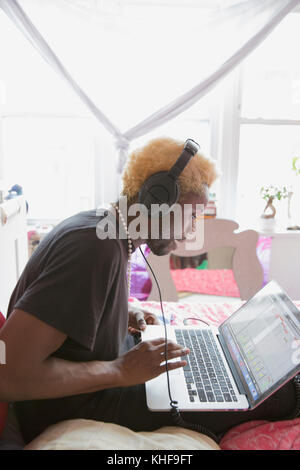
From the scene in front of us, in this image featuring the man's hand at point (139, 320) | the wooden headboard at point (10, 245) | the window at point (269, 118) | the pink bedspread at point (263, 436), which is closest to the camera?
the pink bedspread at point (263, 436)

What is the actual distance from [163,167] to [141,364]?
481mm

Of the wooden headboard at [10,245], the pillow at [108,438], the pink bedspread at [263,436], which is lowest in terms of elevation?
the pink bedspread at [263,436]

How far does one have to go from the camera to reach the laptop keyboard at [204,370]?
83 cm

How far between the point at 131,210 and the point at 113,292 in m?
0.23

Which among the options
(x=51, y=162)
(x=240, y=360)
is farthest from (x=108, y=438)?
(x=51, y=162)

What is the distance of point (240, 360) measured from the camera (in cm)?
92

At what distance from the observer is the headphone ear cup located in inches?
32.2

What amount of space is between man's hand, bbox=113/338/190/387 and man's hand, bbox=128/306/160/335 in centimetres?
27

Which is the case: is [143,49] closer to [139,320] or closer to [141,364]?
[139,320]

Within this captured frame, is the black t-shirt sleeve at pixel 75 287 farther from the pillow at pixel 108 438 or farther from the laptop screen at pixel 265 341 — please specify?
the laptop screen at pixel 265 341

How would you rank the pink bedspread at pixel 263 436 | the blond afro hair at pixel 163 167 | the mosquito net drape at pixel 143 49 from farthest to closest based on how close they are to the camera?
the mosquito net drape at pixel 143 49 < the blond afro hair at pixel 163 167 < the pink bedspread at pixel 263 436

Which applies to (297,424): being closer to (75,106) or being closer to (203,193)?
(203,193)

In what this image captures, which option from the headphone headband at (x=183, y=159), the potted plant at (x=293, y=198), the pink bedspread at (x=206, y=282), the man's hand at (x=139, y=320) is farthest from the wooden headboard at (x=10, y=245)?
the potted plant at (x=293, y=198)

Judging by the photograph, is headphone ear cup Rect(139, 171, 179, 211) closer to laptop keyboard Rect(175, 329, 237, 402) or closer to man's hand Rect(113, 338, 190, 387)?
man's hand Rect(113, 338, 190, 387)
